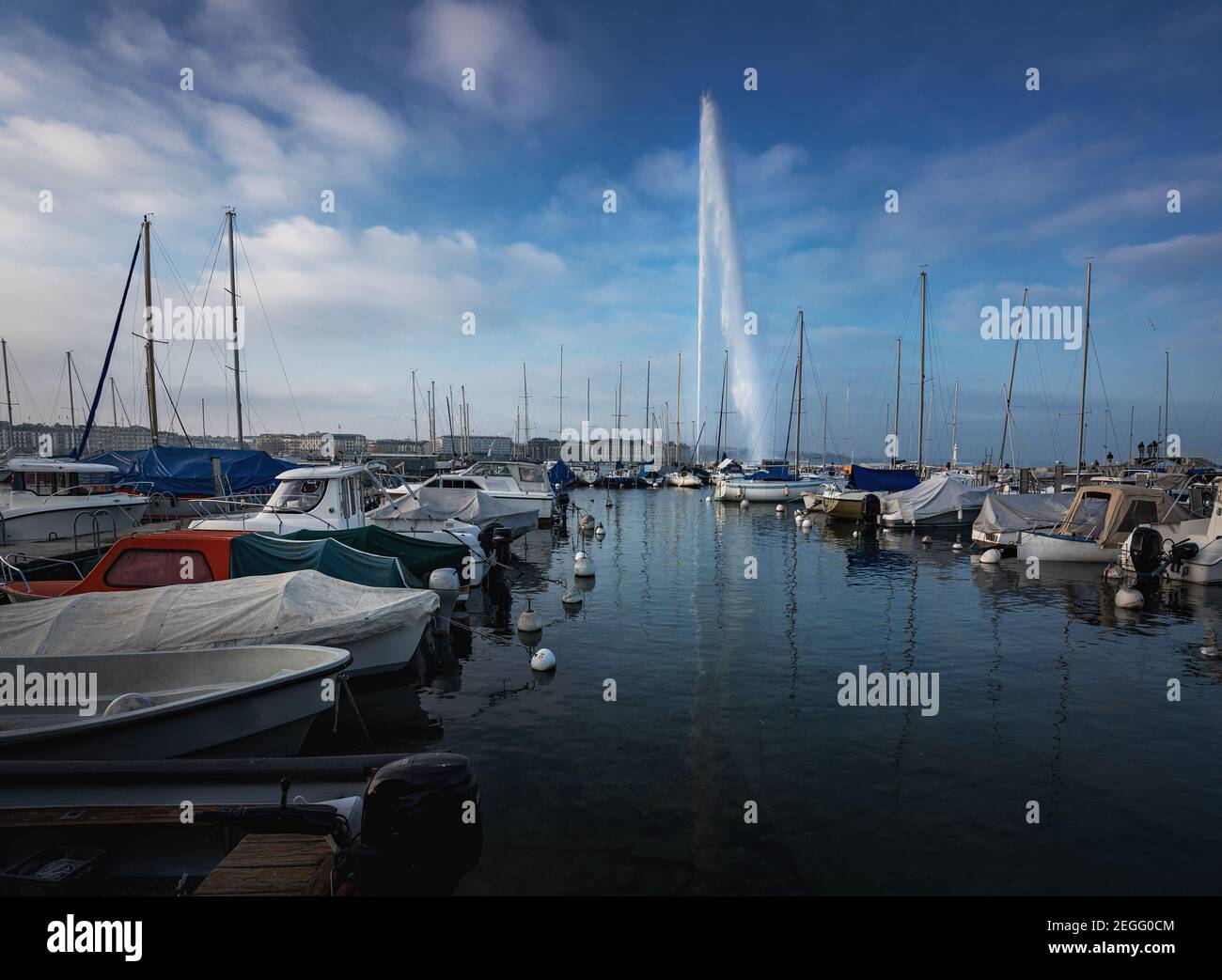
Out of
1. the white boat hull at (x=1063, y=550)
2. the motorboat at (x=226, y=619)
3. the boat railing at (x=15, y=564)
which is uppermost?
the motorboat at (x=226, y=619)

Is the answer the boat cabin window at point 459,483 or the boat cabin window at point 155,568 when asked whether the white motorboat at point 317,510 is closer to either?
the boat cabin window at point 155,568

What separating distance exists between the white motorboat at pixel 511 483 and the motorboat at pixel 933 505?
21533mm

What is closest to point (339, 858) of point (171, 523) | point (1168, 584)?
point (171, 523)

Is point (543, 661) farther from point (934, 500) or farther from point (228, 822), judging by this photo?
point (934, 500)

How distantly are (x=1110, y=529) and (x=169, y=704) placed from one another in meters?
31.2

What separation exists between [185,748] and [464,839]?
12.5 ft

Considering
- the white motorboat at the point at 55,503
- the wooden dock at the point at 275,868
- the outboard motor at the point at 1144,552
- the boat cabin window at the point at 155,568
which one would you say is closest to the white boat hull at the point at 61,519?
the white motorboat at the point at 55,503

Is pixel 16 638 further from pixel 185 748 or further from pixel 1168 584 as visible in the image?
pixel 1168 584

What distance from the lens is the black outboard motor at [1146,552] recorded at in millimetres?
21766

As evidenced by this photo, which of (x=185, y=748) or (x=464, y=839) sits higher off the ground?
(x=185, y=748)

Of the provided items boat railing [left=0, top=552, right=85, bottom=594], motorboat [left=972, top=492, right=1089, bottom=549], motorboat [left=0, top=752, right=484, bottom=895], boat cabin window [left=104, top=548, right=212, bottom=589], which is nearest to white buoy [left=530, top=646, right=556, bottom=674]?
motorboat [left=0, top=752, right=484, bottom=895]

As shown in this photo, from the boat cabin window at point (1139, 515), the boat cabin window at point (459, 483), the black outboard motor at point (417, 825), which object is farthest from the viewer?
the boat cabin window at point (459, 483)
